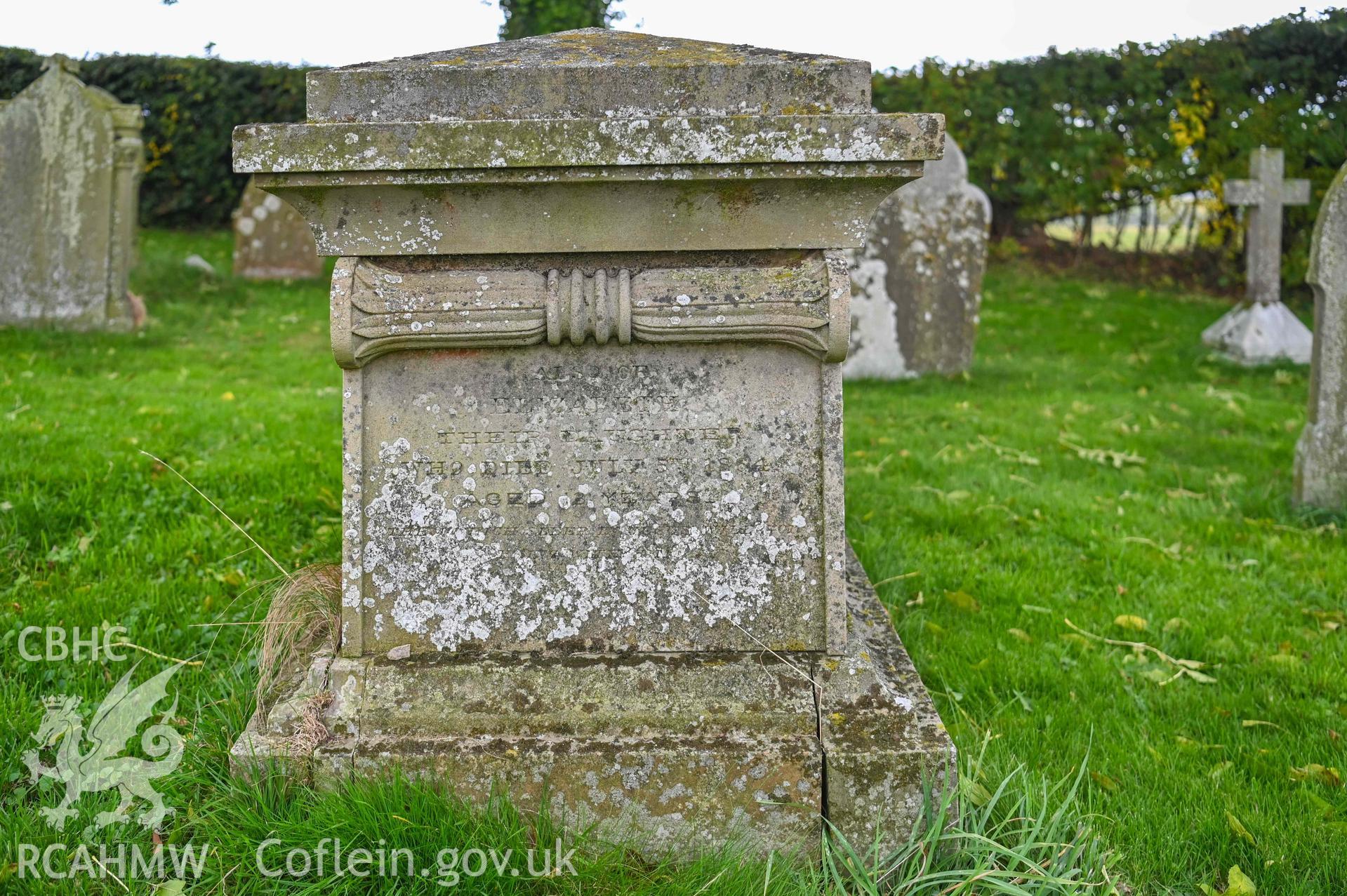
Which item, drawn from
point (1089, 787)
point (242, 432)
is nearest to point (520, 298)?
point (1089, 787)

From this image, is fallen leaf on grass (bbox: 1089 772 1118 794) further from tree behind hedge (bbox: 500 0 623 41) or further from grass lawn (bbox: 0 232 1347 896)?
tree behind hedge (bbox: 500 0 623 41)

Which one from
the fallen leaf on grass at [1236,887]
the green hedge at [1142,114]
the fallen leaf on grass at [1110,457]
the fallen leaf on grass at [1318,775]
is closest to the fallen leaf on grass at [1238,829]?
the fallen leaf on grass at [1236,887]

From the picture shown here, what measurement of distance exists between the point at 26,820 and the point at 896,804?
6.19ft

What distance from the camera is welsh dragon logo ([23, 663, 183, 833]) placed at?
7.91 ft

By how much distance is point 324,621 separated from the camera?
2.88 meters

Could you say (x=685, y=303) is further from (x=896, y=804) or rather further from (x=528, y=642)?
(x=896, y=804)

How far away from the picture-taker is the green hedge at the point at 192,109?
588 inches

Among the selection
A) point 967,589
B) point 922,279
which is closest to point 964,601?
point 967,589

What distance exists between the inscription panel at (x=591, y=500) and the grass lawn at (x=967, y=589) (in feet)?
1.61

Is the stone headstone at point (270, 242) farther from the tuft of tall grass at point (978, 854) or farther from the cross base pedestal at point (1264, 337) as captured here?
the tuft of tall grass at point (978, 854)

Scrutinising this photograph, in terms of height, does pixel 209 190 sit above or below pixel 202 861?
above

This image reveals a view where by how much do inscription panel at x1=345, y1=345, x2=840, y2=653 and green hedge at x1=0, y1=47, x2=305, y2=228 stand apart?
13.9m

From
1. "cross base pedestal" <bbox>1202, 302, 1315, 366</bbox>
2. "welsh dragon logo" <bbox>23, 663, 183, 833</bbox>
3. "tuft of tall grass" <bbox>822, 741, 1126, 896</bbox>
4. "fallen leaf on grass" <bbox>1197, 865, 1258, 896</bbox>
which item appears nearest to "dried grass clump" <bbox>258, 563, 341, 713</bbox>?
"welsh dragon logo" <bbox>23, 663, 183, 833</bbox>

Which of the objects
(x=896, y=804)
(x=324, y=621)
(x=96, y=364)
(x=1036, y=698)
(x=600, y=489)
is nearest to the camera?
(x=896, y=804)
